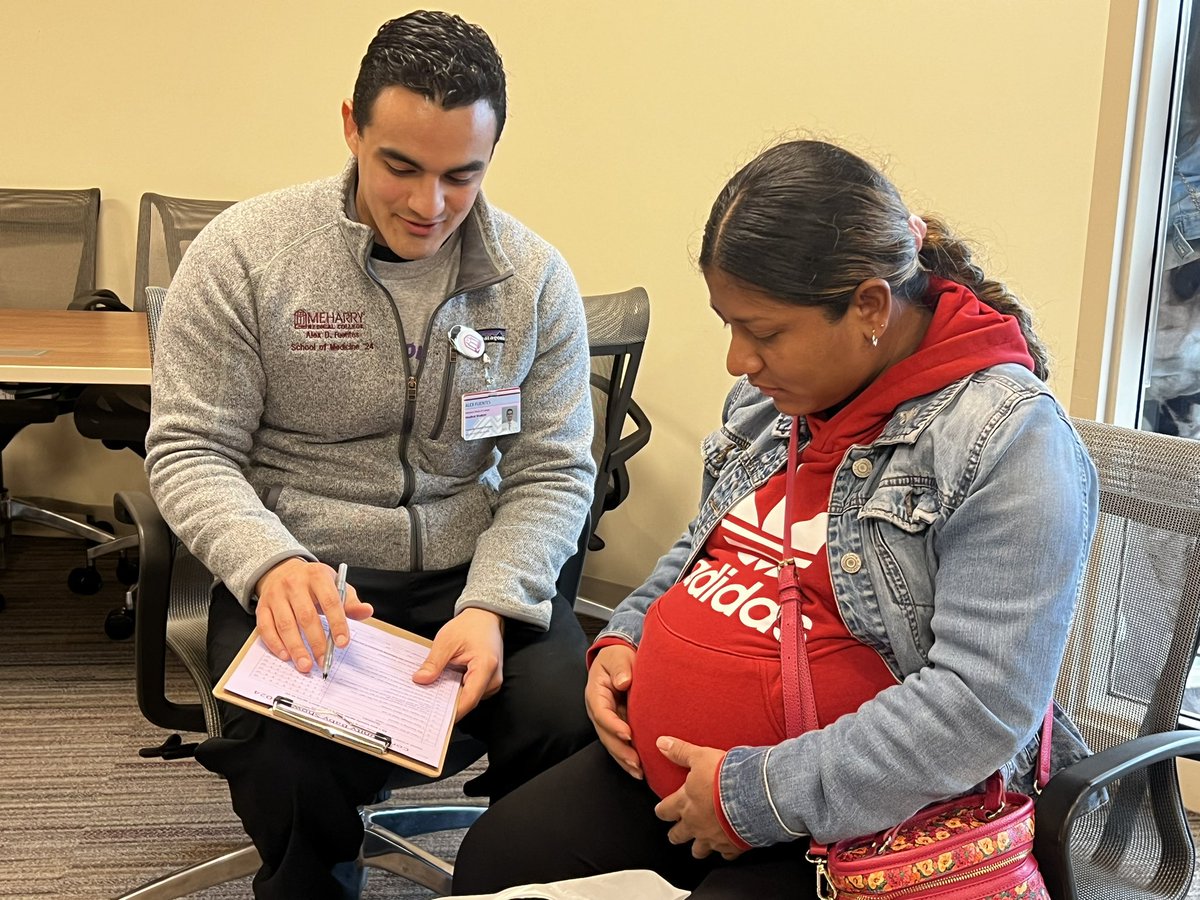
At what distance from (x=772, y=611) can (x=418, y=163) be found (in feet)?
2.40

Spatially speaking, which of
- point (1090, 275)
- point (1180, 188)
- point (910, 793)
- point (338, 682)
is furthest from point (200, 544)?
point (1180, 188)

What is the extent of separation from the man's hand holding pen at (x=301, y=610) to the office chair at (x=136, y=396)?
5.12ft

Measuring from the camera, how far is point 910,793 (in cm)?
104

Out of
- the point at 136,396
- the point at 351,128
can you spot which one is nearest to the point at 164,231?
the point at 136,396

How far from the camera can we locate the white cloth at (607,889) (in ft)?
3.75

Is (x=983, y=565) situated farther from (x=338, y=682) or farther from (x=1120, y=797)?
(x=338, y=682)

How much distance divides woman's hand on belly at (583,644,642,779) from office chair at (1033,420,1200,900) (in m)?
0.48

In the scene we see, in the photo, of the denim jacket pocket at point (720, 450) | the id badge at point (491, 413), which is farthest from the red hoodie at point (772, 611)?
the id badge at point (491, 413)

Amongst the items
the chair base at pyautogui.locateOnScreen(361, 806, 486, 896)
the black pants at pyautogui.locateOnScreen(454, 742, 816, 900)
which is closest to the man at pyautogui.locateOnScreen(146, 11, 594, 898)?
the black pants at pyautogui.locateOnScreen(454, 742, 816, 900)

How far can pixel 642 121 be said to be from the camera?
3131 millimetres

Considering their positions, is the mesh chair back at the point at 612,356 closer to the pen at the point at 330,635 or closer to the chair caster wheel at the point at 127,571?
the pen at the point at 330,635

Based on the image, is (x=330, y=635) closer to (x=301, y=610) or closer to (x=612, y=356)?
(x=301, y=610)

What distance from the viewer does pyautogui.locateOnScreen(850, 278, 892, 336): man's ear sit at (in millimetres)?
1115

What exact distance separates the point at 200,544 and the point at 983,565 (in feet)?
3.19
